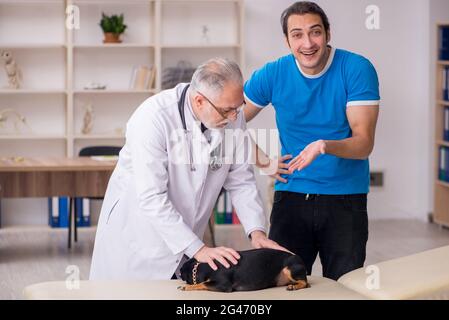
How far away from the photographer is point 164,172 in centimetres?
234

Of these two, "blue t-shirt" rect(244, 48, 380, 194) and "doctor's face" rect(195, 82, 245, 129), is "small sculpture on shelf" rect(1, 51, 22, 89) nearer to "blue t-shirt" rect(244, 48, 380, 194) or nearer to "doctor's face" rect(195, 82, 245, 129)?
"blue t-shirt" rect(244, 48, 380, 194)

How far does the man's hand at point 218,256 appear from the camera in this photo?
7.22 feet

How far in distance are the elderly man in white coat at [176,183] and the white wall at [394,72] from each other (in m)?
4.31

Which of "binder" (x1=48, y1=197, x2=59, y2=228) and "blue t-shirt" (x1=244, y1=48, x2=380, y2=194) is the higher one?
"blue t-shirt" (x1=244, y1=48, x2=380, y2=194)

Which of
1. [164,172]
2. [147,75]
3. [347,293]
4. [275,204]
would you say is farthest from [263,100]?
[147,75]

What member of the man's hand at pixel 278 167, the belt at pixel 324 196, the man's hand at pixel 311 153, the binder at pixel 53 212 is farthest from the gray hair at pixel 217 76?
the binder at pixel 53 212

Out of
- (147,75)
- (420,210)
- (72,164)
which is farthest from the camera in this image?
(420,210)

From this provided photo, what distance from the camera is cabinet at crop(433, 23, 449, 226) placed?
6465mm

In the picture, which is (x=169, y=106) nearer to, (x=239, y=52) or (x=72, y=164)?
(x=72, y=164)

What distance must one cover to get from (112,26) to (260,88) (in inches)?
156

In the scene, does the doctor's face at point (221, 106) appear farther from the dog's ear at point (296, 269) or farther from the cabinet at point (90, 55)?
the cabinet at point (90, 55)

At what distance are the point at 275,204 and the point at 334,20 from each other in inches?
166

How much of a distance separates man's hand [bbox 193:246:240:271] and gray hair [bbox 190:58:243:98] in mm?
404

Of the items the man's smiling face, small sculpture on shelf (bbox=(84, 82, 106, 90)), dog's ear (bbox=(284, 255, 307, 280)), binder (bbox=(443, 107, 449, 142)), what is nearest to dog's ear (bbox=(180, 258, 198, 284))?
dog's ear (bbox=(284, 255, 307, 280))
